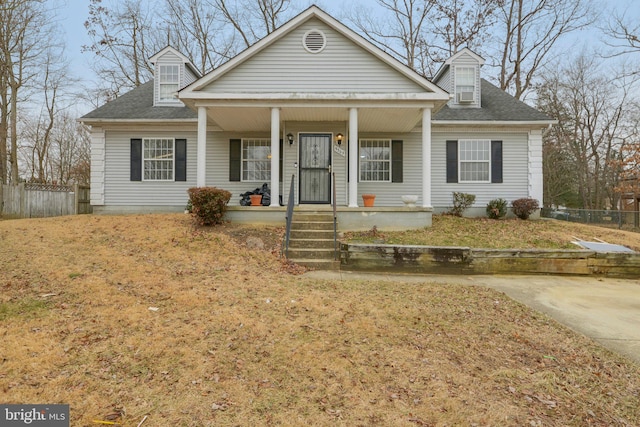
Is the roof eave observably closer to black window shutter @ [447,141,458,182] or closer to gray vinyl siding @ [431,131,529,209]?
gray vinyl siding @ [431,131,529,209]

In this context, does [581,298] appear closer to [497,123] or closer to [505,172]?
[505,172]

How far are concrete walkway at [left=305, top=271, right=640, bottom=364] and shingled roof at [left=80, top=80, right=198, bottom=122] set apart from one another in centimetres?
918

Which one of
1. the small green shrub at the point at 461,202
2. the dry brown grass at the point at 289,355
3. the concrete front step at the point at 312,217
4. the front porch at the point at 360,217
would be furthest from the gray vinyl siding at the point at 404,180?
the dry brown grass at the point at 289,355

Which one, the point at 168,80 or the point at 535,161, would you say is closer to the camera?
the point at 535,161

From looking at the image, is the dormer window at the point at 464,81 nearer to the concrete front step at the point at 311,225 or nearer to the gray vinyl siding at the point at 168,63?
the concrete front step at the point at 311,225

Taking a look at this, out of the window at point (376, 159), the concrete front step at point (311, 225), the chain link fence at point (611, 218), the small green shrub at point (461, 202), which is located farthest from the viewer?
Answer: the chain link fence at point (611, 218)

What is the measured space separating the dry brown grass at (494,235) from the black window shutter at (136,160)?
28.2ft

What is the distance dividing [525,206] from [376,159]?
5397 mm

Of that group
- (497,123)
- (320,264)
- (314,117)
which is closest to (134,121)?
(314,117)

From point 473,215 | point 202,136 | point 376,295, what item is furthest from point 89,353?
point 473,215

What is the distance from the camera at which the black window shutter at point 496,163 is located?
41.0ft

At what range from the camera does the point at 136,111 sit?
12.7m

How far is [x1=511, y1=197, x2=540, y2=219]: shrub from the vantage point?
38.9 feet

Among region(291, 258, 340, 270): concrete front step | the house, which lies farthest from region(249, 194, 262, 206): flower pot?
region(291, 258, 340, 270): concrete front step
